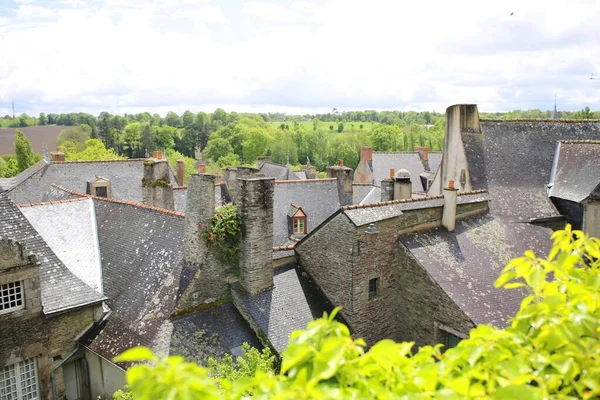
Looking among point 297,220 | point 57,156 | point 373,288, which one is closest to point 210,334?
point 373,288

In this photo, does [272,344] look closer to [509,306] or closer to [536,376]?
[509,306]

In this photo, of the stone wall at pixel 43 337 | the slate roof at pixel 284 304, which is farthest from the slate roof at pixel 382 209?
the stone wall at pixel 43 337

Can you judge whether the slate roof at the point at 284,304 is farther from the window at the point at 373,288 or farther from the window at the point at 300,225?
the window at the point at 300,225

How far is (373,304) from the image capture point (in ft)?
55.2

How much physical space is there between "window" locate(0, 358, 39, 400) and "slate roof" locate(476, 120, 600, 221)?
17960mm

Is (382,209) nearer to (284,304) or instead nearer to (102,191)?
(284,304)

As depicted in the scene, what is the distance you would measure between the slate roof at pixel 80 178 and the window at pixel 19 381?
17796mm

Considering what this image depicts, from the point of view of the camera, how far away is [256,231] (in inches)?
615

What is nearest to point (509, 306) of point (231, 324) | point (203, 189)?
point (231, 324)

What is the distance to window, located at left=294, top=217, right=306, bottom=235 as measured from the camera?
2919 cm

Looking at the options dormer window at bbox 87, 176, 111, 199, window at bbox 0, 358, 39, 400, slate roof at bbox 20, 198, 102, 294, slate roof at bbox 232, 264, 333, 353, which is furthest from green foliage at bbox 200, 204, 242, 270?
dormer window at bbox 87, 176, 111, 199

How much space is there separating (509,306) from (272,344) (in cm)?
758

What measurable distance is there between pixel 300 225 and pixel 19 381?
1786cm

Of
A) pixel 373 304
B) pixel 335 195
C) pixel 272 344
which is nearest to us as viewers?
pixel 272 344
